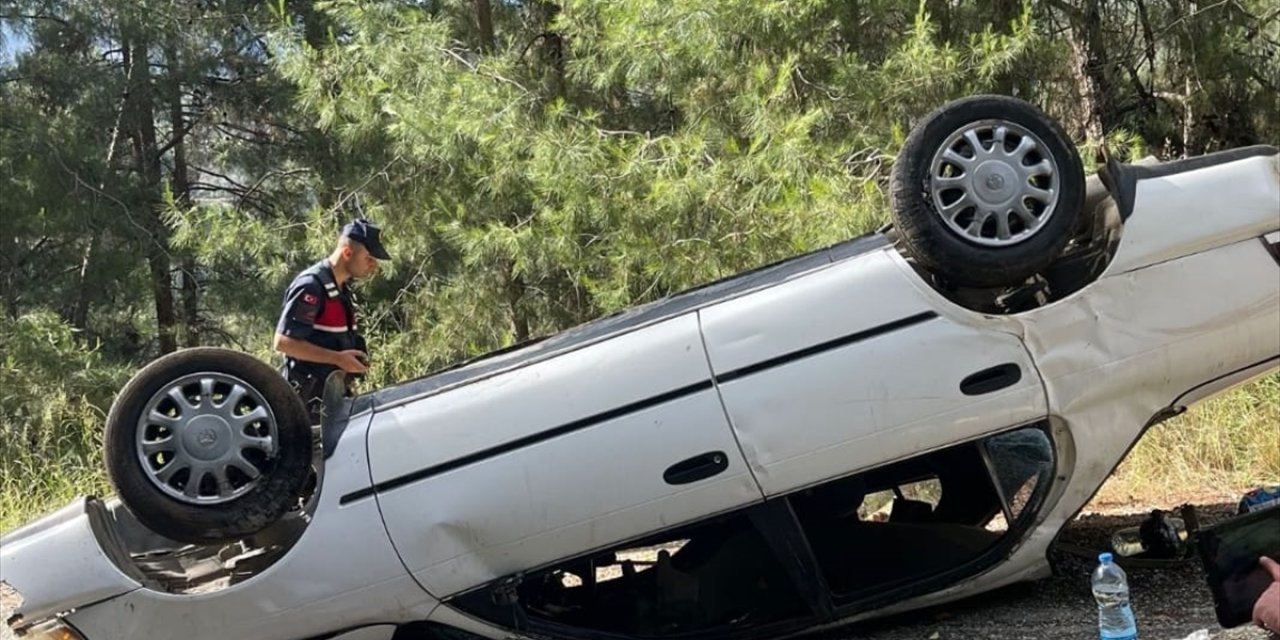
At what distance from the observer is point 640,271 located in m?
8.13

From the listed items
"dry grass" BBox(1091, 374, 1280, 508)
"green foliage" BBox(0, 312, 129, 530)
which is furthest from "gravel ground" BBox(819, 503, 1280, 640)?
"green foliage" BBox(0, 312, 129, 530)

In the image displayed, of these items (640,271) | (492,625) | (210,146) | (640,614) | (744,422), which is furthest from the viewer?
(210,146)

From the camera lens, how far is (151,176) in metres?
14.6

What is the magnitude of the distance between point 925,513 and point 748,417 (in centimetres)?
138

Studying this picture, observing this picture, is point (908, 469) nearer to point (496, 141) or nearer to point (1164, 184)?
point (1164, 184)

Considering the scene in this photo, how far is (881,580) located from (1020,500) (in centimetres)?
53

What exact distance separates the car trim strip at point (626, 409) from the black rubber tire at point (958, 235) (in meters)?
0.19

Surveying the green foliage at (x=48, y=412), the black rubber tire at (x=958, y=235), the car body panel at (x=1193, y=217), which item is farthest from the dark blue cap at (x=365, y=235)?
the green foliage at (x=48, y=412)

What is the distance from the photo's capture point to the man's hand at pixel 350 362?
14.7ft

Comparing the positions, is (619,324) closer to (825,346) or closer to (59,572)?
(825,346)

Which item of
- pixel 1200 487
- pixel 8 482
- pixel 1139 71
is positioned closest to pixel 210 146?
pixel 8 482

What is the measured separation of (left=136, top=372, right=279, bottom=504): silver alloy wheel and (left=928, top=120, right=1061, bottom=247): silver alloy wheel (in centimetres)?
223

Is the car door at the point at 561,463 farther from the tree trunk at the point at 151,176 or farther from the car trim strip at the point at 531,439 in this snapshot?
the tree trunk at the point at 151,176

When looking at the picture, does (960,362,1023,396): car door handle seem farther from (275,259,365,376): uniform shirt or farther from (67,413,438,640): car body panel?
(275,259,365,376): uniform shirt
